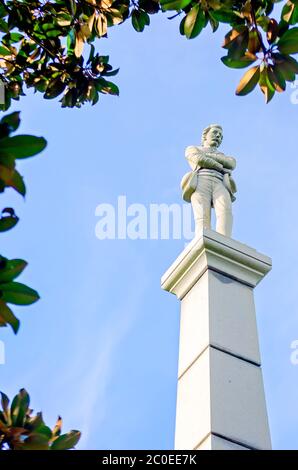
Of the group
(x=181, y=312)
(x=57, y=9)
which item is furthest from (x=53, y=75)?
(x=181, y=312)

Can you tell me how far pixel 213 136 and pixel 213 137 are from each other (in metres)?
0.01

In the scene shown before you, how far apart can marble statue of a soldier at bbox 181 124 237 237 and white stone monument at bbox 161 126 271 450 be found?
436 mm

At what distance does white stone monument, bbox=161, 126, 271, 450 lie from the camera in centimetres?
541

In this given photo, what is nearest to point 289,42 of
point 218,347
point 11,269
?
point 11,269

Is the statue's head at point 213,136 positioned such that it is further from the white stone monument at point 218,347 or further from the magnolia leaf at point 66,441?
the magnolia leaf at point 66,441

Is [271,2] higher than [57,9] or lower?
lower

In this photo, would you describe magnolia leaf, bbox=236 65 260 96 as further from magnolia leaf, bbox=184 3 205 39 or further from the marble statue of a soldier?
the marble statue of a soldier

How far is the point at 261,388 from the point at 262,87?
2.97 meters

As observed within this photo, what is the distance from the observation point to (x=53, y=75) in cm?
529

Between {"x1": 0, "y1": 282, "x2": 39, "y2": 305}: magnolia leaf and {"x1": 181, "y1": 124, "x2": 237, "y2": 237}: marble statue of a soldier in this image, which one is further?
{"x1": 181, "y1": 124, "x2": 237, "y2": 237}: marble statue of a soldier

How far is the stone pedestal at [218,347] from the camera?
5414 mm

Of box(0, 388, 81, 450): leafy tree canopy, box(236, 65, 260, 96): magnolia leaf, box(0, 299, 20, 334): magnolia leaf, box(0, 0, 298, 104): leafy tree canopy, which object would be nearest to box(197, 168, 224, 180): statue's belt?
box(0, 0, 298, 104): leafy tree canopy
